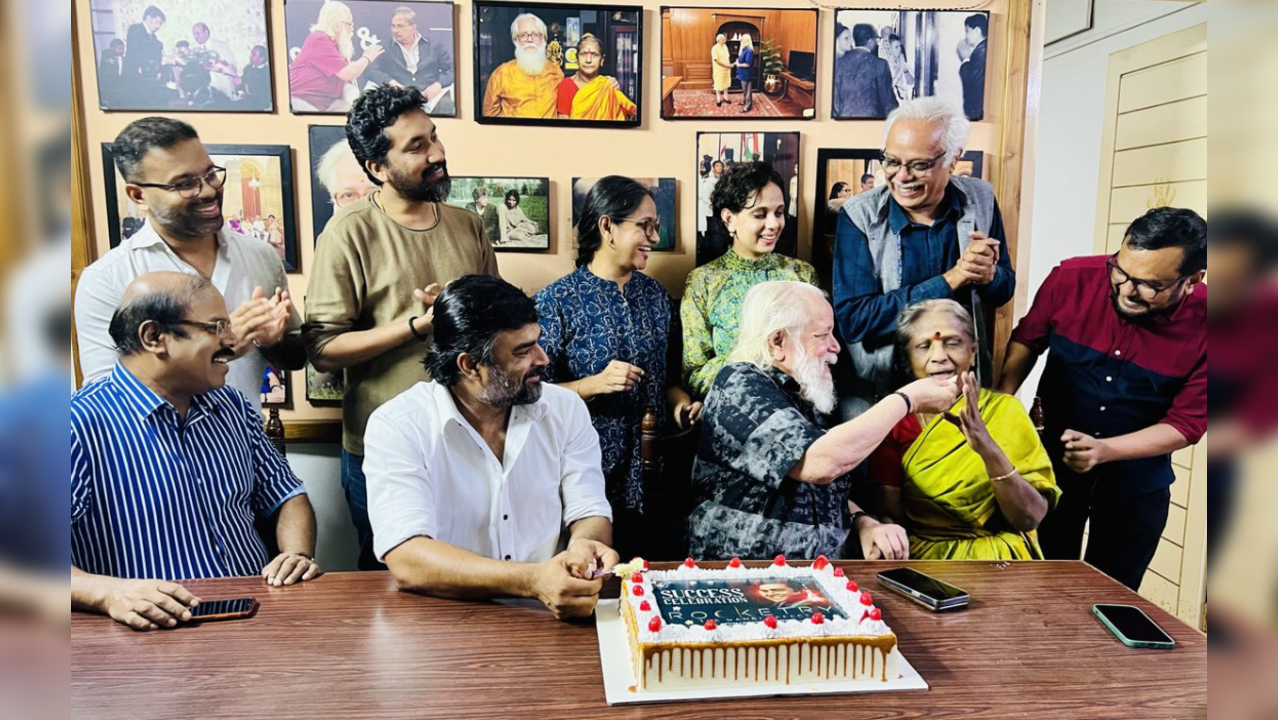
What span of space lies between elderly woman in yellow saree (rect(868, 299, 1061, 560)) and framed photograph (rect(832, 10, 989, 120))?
0.57 meters

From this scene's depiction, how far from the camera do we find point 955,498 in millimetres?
2207

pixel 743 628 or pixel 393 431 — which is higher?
pixel 393 431

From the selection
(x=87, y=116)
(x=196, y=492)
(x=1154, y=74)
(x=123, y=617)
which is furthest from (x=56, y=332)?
(x=1154, y=74)

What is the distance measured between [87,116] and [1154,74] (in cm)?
283

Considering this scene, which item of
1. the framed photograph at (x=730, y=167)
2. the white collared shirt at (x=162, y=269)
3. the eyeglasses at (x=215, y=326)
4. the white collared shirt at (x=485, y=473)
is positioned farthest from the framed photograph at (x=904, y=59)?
the eyeglasses at (x=215, y=326)

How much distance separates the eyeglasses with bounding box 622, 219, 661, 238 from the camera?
7.02ft

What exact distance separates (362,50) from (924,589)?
189 centimetres

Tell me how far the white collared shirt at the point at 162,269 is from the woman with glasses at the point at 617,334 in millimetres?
733

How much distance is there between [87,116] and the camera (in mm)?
1994

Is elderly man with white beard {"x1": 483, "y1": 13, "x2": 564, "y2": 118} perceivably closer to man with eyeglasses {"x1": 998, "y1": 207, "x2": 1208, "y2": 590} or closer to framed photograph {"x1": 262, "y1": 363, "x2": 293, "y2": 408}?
framed photograph {"x1": 262, "y1": 363, "x2": 293, "y2": 408}

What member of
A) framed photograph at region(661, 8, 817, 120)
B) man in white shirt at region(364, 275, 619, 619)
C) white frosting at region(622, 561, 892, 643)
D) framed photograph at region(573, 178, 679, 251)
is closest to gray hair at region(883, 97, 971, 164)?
framed photograph at region(661, 8, 817, 120)

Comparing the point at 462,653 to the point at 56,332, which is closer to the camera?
the point at 56,332

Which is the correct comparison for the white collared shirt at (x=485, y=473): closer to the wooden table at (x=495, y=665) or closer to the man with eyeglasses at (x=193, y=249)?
the wooden table at (x=495, y=665)

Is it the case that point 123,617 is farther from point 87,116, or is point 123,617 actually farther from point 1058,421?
point 1058,421
